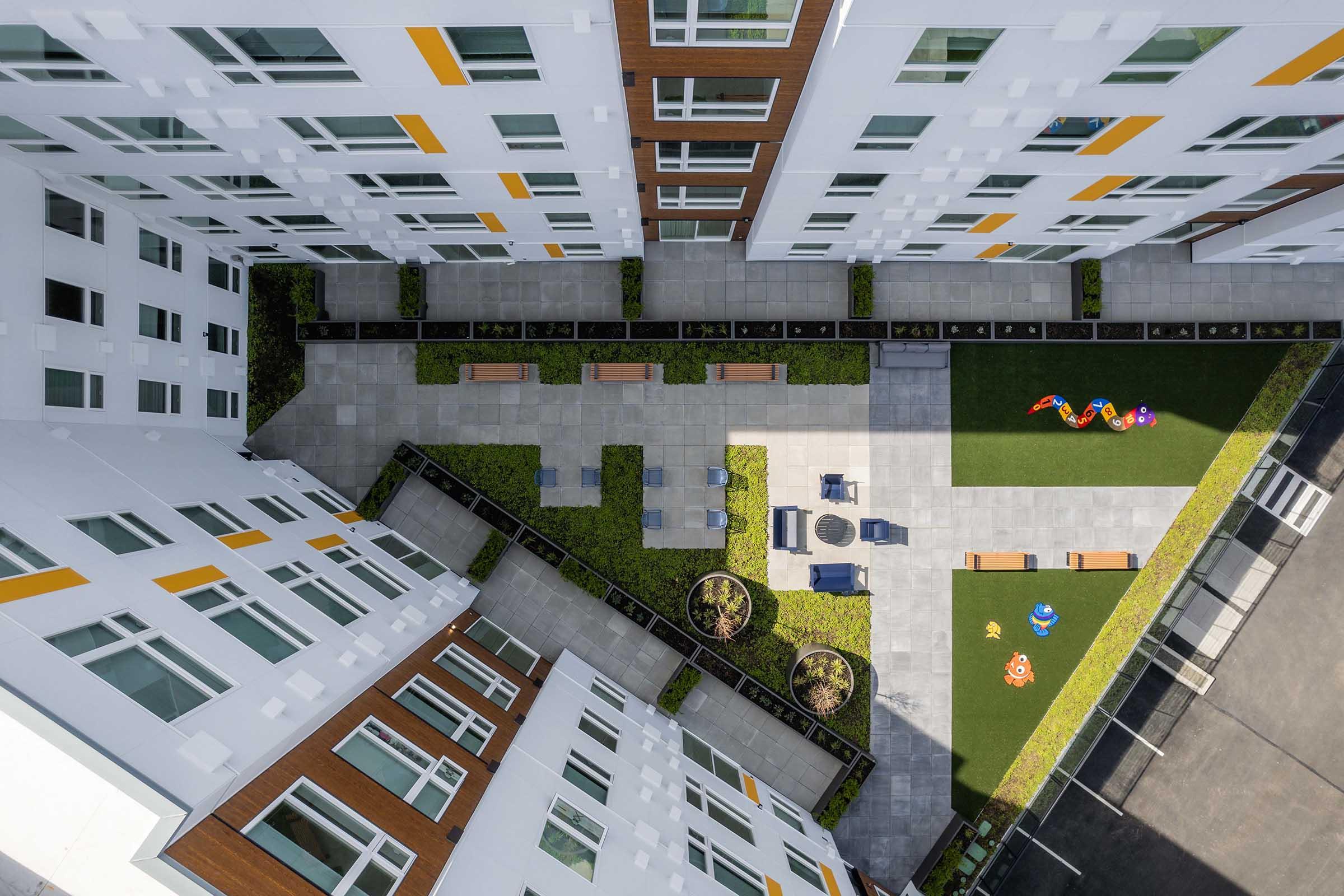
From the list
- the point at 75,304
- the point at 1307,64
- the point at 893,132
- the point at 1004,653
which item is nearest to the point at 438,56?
the point at 893,132

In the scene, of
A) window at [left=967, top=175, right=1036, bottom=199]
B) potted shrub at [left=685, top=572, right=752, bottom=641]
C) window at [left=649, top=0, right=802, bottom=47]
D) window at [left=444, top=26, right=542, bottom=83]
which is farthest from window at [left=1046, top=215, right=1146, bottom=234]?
window at [left=444, top=26, right=542, bottom=83]

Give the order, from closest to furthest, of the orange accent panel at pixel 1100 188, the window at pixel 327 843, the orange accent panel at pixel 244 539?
the window at pixel 327 843 < the orange accent panel at pixel 244 539 < the orange accent panel at pixel 1100 188

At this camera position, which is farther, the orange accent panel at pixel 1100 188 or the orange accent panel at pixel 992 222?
the orange accent panel at pixel 992 222

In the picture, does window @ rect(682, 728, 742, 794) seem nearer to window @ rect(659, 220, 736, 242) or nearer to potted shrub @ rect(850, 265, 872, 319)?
potted shrub @ rect(850, 265, 872, 319)

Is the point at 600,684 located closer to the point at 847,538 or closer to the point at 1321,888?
the point at 847,538

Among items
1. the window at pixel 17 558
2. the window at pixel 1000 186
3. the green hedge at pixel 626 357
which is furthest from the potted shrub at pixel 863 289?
the window at pixel 17 558

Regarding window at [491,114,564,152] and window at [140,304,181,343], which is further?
window at [140,304,181,343]

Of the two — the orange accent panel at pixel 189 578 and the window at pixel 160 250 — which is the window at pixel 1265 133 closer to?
the orange accent panel at pixel 189 578

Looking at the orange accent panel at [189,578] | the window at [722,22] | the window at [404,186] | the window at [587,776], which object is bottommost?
the window at [587,776]
